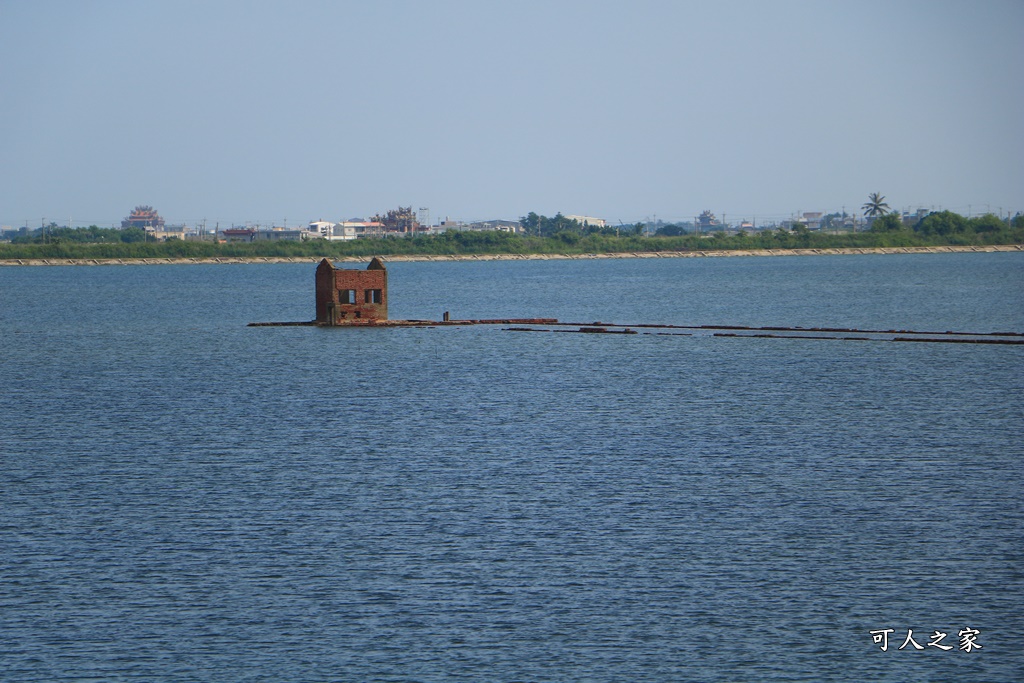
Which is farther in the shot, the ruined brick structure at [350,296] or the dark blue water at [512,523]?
the ruined brick structure at [350,296]

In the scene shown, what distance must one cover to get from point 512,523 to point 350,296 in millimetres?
55383

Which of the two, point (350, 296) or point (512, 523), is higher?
point (350, 296)

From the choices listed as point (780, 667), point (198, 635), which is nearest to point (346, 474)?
point (198, 635)

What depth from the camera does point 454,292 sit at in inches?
6678

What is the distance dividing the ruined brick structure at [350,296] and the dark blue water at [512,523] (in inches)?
714

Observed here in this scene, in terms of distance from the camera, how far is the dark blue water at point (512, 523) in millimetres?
20578

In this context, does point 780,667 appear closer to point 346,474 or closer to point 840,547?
point 840,547

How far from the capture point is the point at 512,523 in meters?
28.6

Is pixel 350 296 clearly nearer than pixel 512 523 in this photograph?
No

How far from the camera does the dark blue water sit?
20.6m

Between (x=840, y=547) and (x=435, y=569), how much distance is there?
8244 mm

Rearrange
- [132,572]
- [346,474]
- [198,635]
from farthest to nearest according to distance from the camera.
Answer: [346,474] → [132,572] → [198,635]

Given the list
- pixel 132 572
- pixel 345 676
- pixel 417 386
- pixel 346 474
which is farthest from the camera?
pixel 417 386

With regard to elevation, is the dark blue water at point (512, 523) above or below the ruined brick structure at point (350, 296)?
below
